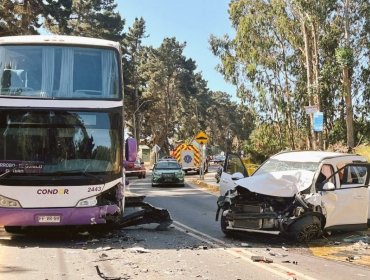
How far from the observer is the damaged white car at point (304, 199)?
33.9 feet

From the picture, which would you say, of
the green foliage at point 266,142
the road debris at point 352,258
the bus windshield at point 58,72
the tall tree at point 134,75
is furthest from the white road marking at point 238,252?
the tall tree at point 134,75

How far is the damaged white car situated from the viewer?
10.3 meters

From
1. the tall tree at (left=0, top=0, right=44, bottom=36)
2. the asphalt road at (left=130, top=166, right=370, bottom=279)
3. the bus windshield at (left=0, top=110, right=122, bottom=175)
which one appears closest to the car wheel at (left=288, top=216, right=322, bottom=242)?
the asphalt road at (left=130, top=166, right=370, bottom=279)

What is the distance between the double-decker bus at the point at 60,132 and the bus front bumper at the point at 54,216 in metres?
0.02

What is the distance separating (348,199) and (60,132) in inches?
234

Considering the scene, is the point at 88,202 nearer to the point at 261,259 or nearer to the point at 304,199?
the point at 261,259

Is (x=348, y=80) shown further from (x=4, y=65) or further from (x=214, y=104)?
(x=214, y=104)

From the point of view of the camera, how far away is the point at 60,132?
10.8 metres

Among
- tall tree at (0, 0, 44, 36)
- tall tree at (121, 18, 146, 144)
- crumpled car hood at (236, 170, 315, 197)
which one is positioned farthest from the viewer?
tall tree at (121, 18, 146, 144)

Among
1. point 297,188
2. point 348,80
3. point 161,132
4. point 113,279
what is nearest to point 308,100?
point 348,80

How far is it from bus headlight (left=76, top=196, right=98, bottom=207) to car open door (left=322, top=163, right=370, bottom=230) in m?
4.43

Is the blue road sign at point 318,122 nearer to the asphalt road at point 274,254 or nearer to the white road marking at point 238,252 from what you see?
the asphalt road at point 274,254

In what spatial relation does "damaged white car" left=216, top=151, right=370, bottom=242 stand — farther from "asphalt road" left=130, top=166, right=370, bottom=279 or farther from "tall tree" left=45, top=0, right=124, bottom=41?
"tall tree" left=45, top=0, right=124, bottom=41

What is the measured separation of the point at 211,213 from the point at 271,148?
29769 mm
